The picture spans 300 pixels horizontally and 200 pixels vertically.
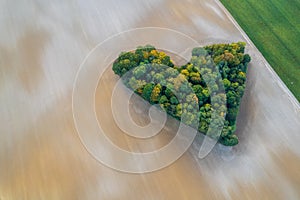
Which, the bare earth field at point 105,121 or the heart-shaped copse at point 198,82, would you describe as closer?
the bare earth field at point 105,121

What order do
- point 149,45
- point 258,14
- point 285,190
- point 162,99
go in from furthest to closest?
1. point 258,14
2. point 149,45
3. point 162,99
4. point 285,190

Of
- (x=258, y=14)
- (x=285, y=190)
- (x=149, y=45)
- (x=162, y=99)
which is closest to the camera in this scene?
(x=285, y=190)

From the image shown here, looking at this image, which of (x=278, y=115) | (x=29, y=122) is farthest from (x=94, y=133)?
(x=278, y=115)

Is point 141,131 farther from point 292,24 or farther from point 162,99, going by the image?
point 292,24

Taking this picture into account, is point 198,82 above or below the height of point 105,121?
above
